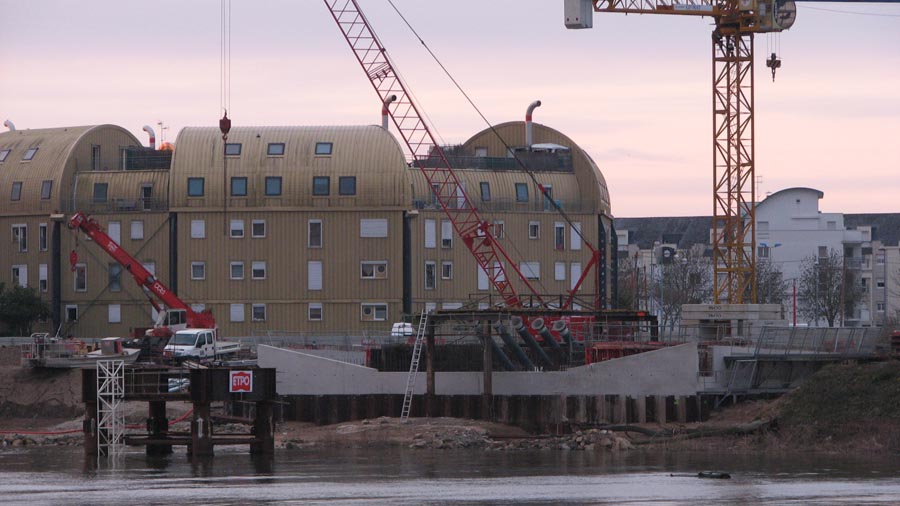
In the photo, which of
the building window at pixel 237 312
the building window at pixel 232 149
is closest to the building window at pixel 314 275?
the building window at pixel 237 312

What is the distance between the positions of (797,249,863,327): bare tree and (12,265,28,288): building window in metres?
Answer: 59.1

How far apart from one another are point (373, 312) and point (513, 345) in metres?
28.6

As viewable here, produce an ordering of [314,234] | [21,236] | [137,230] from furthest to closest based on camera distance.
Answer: [21,236]
[137,230]
[314,234]

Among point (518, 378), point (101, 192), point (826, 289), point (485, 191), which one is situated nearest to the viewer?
point (518, 378)

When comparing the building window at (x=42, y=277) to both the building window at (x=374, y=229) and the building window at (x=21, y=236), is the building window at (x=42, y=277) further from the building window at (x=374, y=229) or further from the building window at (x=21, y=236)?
the building window at (x=374, y=229)

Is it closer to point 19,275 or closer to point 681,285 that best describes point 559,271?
point 19,275

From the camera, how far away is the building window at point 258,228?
342 ft

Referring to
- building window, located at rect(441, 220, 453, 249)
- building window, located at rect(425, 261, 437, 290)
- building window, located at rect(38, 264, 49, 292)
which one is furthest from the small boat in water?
building window, located at rect(441, 220, 453, 249)

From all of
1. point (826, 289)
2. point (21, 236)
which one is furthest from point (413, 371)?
point (826, 289)

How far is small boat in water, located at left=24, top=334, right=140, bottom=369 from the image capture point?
83.6m

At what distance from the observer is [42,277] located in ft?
352

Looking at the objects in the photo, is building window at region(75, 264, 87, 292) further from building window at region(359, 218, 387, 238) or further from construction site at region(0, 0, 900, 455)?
building window at region(359, 218, 387, 238)

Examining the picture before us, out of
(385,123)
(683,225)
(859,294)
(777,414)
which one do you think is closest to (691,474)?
(777,414)

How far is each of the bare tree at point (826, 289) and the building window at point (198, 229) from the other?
50.4m
